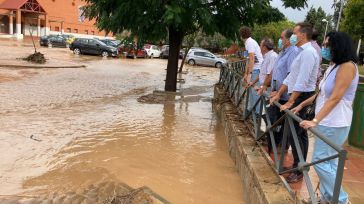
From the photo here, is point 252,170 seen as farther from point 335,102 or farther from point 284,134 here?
point 335,102

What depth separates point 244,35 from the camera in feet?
24.0

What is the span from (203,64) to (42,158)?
27293mm

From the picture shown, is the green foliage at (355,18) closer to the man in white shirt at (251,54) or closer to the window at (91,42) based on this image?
the window at (91,42)

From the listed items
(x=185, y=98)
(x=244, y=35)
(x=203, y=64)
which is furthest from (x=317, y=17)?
(x=244, y=35)

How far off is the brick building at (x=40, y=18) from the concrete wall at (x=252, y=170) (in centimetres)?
3984

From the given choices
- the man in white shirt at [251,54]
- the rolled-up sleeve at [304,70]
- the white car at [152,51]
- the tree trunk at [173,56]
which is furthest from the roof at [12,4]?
the rolled-up sleeve at [304,70]

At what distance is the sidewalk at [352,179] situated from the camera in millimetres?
4475

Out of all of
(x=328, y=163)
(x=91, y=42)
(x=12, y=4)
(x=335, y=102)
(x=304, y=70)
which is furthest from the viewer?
(x=12, y=4)

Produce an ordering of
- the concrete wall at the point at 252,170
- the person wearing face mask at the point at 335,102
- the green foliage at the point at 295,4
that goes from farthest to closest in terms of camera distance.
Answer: the green foliage at the point at 295,4
the concrete wall at the point at 252,170
the person wearing face mask at the point at 335,102

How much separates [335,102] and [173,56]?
11.0 m

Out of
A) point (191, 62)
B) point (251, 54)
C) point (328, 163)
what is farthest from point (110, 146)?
point (191, 62)

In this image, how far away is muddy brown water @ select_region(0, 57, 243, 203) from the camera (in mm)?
5496

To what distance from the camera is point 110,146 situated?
24.0ft

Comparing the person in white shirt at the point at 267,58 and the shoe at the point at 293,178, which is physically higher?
the person in white shirt at the point at 267,58
